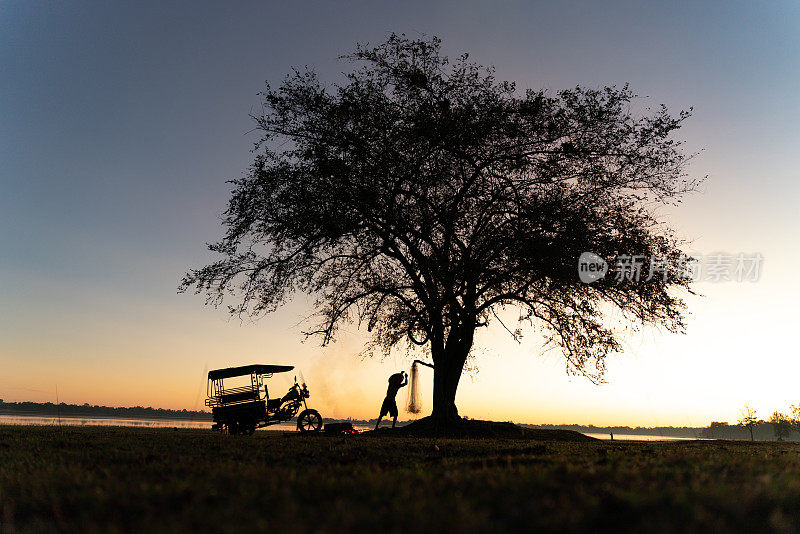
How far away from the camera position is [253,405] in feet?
70.8

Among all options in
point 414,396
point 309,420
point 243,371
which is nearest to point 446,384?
point 414,396

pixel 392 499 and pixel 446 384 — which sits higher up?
pixel 446 384

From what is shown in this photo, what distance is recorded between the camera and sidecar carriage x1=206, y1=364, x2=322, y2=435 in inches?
852

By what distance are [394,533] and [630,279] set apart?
21.2 meters

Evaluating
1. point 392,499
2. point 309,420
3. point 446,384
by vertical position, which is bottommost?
point 309,420

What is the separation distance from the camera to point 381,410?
2278 cm

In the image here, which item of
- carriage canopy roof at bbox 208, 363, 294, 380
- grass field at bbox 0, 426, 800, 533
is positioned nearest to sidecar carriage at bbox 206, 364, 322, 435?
carriage canopy roof at bbox 208, 363, 294, 380

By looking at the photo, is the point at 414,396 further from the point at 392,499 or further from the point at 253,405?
the point at 392,499

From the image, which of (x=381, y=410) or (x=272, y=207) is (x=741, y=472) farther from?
(x=272, y=207)

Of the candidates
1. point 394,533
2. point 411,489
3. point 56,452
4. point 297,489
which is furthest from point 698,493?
point 56,452

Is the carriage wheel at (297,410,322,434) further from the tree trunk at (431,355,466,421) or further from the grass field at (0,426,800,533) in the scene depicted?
the grass field at (0,426,800,533)

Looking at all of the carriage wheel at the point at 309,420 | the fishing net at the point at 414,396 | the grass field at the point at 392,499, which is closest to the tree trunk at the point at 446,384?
the fishing net at the point at 414,396

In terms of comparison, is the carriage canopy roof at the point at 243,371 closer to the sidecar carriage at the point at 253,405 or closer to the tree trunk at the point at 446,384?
the sidecar carriage at the point at 253,405

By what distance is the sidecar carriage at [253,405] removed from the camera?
21641 millimetres
